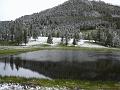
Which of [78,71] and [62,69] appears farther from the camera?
[62,69]

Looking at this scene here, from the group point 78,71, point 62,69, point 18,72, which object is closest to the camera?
point 18,72

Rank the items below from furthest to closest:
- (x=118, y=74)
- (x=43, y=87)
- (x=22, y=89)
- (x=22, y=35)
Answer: (x=22, y=35)
(x=118, y=74)
(x=43, y=87)
(x=22, y=89)

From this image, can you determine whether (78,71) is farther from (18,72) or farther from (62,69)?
(18,72)

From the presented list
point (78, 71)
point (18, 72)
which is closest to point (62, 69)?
point (78, 71)

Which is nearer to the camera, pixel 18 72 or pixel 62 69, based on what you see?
pixel 18 72

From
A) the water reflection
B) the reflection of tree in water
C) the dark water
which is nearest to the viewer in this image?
the reflection of tree in water

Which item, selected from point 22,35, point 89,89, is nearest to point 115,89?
point 89,89

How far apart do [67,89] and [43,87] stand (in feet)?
12.5

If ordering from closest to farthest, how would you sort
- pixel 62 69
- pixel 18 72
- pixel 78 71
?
pixel 18 72 → pixel 78 71 → pixel 62 69

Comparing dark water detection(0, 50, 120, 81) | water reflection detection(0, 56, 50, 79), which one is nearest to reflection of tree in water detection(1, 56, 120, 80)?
dark water detection(0, 50, 120, 81)

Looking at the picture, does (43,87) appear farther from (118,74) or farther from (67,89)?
(118,74)

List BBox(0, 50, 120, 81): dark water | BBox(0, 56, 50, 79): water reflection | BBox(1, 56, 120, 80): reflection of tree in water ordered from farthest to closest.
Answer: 1. BBox(0, 56, 50, 79): water reflection
2. BBox(0, 50, 120, 81): dark water
3. BBox(1, 56, 120, 80): reflection of tree in water

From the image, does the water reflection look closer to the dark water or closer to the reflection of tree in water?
the dark water

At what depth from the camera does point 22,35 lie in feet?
641
